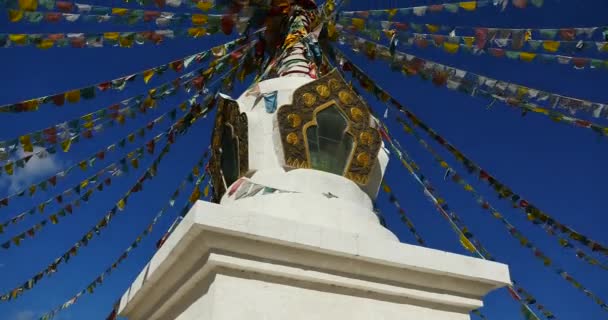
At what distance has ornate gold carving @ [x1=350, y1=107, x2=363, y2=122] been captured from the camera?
440 centimetres

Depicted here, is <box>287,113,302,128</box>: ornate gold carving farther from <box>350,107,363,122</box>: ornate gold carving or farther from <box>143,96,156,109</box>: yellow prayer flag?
<box>143,96,156,109</box>: yellow prayer flag

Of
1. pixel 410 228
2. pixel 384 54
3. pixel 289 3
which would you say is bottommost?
pixel 410 228

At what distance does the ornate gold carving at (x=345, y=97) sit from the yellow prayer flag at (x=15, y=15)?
313 cm

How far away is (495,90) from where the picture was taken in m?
5.20

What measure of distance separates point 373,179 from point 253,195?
1314 mm

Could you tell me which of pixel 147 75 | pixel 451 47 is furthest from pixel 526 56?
pixel 147 75

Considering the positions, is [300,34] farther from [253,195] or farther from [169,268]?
[169,268]

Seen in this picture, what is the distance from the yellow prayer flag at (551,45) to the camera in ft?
15.9

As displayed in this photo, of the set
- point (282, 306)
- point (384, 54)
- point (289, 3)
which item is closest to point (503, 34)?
point (384, 54)

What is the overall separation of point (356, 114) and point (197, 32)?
2951mm

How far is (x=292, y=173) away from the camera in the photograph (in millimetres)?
3943

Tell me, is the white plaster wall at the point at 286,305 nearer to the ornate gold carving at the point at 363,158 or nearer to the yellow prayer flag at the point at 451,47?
the ornate gold carving at the point at 363,158

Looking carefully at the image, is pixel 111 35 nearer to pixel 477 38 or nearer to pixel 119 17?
pixel 119 17

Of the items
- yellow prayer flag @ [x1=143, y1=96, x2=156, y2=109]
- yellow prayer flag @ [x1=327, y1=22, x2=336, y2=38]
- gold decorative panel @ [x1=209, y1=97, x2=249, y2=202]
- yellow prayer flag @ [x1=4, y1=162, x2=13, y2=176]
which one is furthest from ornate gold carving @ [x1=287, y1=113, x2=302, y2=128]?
yellow prayer flag @ [x1=4, y1=162, x2=13, y2=176]
